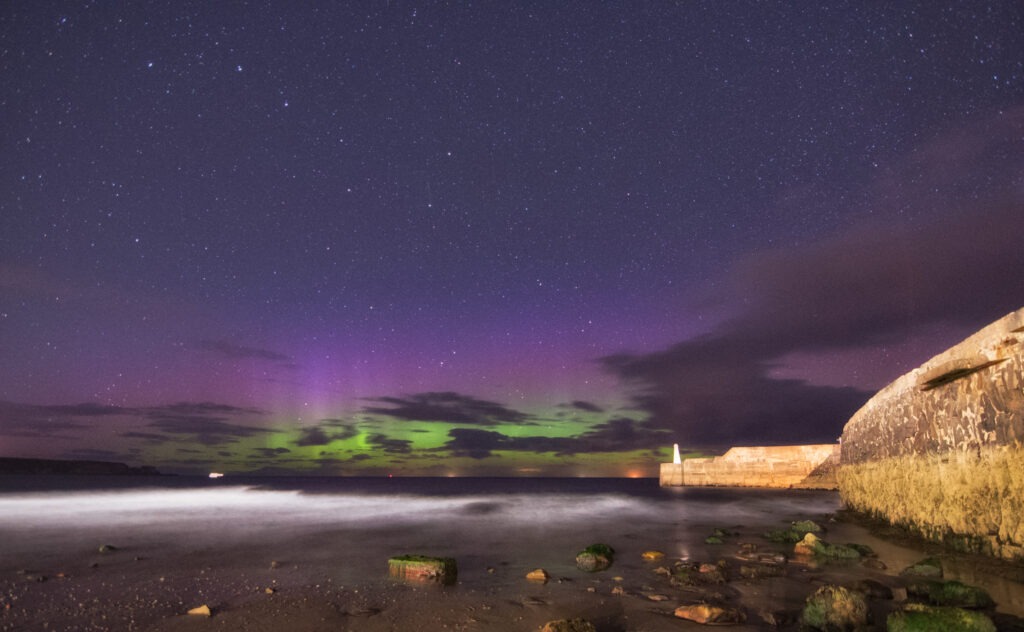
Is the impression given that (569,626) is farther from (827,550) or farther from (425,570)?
(827,550)

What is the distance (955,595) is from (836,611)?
181cm

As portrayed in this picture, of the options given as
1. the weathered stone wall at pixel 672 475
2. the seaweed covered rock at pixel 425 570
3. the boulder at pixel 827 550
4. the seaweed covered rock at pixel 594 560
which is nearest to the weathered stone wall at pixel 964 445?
the boulder at pixel 827 550

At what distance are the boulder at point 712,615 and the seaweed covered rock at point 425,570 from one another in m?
3.50

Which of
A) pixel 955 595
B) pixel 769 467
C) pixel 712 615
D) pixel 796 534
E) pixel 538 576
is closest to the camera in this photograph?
pixel 712 615

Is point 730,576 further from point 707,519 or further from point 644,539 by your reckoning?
point 707,519

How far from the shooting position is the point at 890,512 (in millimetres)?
11938

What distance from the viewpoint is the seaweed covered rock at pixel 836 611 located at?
5047 millimetres

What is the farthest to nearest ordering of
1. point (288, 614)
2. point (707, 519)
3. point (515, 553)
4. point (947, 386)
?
point (707, 519), point (515, 553), point (947, 386), point (288, 614)

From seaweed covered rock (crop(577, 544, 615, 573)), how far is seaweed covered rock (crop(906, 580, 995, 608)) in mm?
4289

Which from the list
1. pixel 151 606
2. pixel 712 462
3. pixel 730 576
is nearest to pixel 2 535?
pixel 151 606

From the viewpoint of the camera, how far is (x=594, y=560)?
9031 millimetres

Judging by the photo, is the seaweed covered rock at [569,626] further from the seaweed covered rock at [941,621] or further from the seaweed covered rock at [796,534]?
the seaweed covered rock at [796,534]

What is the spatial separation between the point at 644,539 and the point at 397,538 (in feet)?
21.3

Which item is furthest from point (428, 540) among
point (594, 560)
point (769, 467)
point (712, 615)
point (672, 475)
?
point (672, 475)
